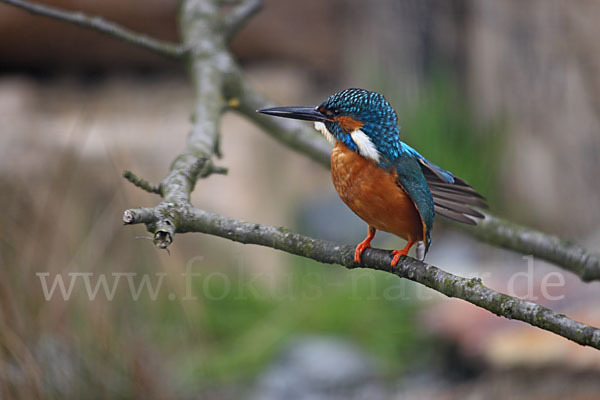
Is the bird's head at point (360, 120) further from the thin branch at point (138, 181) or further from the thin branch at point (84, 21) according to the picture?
the thin branch at point (84, 21)

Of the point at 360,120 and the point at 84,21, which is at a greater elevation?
the point at 84,21

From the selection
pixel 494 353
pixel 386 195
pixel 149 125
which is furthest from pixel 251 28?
pixel 386 195

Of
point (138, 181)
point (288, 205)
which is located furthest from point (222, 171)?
point (288, 205)

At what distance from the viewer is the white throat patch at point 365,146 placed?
133 centimetres

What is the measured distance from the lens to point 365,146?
1339mm

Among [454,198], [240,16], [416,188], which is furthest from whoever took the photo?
[240,16]

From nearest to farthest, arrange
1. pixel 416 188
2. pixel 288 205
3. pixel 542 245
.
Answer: pixel 416 188 → pixel 542 245 → pixel 288 205

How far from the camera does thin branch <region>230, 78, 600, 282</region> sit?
1808 millimetres

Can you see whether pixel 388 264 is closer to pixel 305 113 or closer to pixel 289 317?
pixel 305 113

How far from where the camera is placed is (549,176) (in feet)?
15.6

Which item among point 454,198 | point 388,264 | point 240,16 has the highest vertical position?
point 240,16

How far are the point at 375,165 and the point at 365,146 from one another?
45 mm

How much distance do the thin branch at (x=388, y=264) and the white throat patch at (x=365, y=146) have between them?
0.65 feet

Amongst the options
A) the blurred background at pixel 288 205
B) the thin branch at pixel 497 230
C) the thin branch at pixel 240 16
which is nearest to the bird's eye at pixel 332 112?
the thin branch at pixel 497 230
